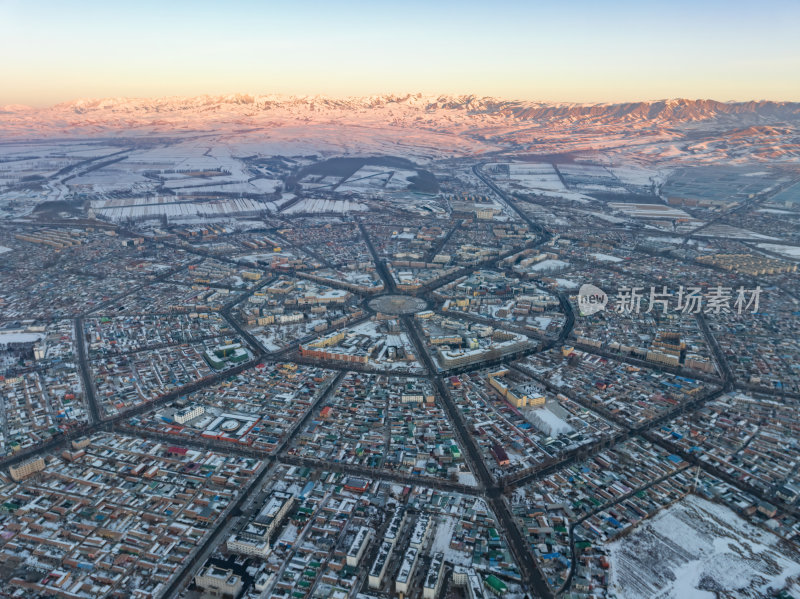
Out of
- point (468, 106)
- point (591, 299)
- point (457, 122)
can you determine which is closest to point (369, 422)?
point (591, 299)

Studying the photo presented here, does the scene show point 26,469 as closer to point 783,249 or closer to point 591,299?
point 591,299

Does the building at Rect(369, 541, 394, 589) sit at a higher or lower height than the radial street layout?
higher

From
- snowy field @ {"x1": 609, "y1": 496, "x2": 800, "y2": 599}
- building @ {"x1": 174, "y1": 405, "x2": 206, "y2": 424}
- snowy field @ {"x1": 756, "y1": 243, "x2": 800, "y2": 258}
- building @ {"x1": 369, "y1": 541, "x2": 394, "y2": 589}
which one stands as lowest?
snowy field @ {"x1": 756, "y1": 243, "x2": 800, "y2": 258}

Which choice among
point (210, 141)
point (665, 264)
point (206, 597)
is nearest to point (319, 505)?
point (206, 597)

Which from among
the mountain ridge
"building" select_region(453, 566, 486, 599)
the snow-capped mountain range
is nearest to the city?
"building" select_region(453, 566, 486, 599)

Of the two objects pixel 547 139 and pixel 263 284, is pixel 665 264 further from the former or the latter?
pixel 547 139

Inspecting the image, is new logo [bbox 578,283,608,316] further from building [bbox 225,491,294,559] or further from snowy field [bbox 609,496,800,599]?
building [bbox 225,491,294,559]

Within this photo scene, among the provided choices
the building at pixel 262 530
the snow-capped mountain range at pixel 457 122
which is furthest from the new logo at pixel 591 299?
the snow-capped mountain range at pixel 457 122

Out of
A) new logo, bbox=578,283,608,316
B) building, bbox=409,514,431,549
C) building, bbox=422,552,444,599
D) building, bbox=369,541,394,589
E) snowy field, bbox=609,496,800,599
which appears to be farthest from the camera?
new logo, bbox=578,283,608,316

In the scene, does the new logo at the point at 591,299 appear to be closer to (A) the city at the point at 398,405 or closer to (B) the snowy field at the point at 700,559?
(A) the city at the point at 398,405
